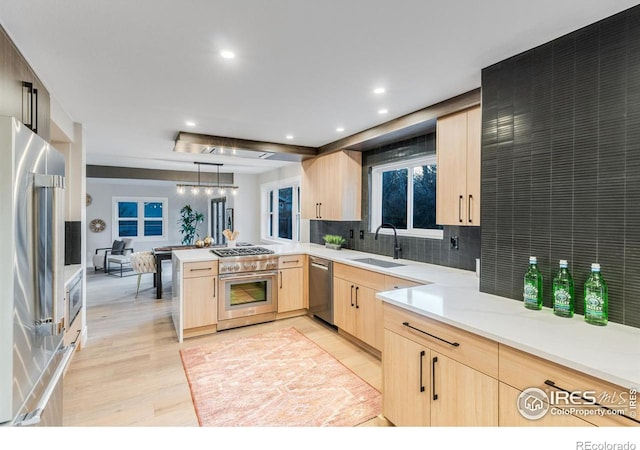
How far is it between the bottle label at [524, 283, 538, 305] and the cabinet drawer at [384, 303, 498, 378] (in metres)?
0.51

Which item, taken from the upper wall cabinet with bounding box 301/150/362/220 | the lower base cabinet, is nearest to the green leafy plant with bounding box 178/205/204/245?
the upper wall cabinet with bounding box 301/150/362/220

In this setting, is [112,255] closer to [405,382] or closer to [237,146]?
[237,146]

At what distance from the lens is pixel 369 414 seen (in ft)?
7.23

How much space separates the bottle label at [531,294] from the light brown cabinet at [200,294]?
9.96 feet

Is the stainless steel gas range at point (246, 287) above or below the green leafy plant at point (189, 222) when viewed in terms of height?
below

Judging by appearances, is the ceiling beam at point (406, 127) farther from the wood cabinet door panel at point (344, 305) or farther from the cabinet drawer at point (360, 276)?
the wood cabinet door panel at point (344, 305)

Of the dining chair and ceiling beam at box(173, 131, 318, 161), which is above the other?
ceiling beam at box(173, 131, 318, 161)

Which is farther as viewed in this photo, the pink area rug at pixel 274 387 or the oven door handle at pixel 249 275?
the oven door handle at pixel 249 275

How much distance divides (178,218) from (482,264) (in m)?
9.55

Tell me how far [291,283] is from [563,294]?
121 inches

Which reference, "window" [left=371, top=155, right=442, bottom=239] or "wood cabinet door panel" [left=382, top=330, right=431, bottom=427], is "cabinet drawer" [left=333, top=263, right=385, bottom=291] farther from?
"wood cabinet door panel" [left=382, top=330, right=431, bottom=427]

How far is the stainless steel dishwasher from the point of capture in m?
3.75

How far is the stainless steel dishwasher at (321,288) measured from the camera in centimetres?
375

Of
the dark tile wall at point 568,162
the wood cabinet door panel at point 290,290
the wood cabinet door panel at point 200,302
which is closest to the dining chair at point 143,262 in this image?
the wood cabinet door panel at point 200,302
